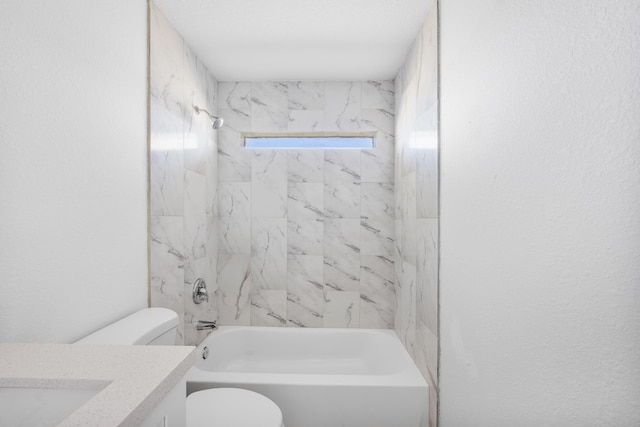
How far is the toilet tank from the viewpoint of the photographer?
117 centimetres

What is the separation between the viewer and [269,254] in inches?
104

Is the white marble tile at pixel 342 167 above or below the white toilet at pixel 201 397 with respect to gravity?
above

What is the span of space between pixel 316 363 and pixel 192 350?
6.29 ft

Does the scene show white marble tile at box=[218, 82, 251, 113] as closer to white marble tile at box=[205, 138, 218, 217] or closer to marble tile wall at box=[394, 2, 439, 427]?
white marble tile at box=[205, 138, 218, 217]

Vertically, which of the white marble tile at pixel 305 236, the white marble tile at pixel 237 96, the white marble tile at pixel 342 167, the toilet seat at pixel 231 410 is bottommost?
the toilet seat at pixel 231 410

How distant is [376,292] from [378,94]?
1671 mm

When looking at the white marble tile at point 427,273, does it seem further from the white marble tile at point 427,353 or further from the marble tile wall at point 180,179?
the marble tile wall at point 180,179

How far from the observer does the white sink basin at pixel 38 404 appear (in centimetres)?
66

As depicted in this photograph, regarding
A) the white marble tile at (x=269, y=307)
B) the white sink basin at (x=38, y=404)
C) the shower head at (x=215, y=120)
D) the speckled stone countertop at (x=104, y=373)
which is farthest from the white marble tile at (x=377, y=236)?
the white sink basin at (x=38, y=404)

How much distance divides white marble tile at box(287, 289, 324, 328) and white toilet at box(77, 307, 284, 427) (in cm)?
109

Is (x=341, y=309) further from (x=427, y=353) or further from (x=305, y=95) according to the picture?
(x=305, y=95)

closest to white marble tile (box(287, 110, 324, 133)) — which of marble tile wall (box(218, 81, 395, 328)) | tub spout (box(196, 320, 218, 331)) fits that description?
marble tile wall (box(218, 81, 395, 328))

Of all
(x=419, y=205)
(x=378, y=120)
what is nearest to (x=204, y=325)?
(x=419, y=205)

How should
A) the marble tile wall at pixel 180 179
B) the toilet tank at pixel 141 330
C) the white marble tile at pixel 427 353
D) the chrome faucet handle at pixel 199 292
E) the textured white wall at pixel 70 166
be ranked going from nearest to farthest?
the textured white wall at pixel 70 166 < the toilet tank at pixel 141 330 < the white marble tile at pixel 427 353 < the marble tile wall at pixel 180 179 < the chrome faucet handle at pixel 199 292
